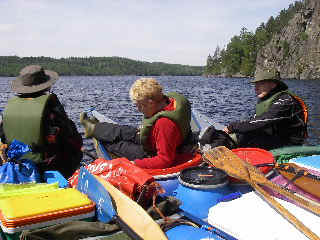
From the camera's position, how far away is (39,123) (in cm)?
370

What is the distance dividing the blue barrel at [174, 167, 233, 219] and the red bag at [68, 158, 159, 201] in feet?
0.90

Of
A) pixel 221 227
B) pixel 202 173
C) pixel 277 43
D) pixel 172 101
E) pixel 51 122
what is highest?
pixel 277 43

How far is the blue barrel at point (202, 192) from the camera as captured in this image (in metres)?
2.89

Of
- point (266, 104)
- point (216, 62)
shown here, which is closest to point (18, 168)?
point (266, 104)

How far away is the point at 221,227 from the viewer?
2553 millimetres

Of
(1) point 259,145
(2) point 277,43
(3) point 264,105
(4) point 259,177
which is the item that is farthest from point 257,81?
(2) point 277,43

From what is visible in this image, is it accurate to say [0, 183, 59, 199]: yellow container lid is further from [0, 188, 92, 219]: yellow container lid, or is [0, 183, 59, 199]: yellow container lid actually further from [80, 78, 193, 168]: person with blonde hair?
[80, 78, 193, 168]: person with blonde hair

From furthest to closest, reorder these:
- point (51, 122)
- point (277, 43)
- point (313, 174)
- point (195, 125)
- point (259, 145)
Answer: point (277, 43) → point (195, 125) → point (259, 145) → point (51, 122) → point (313, 174)

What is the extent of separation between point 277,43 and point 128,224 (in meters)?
89.9

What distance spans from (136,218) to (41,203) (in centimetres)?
71

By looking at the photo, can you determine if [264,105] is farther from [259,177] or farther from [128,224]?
[128,224]

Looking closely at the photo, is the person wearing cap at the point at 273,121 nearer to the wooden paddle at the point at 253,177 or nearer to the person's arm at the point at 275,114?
the person's arm at the point at 275,114

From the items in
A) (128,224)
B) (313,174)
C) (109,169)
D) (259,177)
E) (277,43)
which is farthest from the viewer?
(277,43)

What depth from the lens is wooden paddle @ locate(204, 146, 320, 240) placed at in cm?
243
